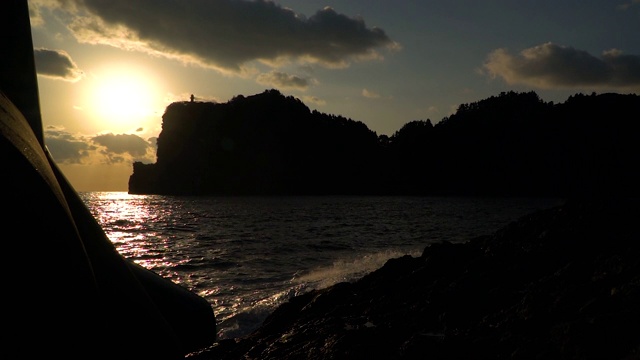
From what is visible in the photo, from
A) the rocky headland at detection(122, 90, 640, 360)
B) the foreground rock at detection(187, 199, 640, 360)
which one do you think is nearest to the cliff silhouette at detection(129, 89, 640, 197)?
the rocky headland at detection(122, 90, 640, 360)

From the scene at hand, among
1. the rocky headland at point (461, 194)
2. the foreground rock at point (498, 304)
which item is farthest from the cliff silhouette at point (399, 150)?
the foreground rock at point (498, 304)

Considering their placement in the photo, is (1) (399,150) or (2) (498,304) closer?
(2) (498,304)

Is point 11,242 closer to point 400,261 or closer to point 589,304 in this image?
point 589,304

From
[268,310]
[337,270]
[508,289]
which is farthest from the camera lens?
[337,270]

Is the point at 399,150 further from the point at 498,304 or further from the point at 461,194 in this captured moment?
the point at 498,304

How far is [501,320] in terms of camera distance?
4258 mm

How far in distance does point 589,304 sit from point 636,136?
493 ft

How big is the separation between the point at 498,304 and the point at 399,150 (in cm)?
16684

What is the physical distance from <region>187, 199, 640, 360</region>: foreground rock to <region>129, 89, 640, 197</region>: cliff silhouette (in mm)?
134170

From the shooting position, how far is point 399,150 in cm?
16900

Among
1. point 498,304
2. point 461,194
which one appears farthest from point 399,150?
point 498,304

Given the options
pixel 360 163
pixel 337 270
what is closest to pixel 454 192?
pixel 360 163

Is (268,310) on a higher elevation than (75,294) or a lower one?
lower

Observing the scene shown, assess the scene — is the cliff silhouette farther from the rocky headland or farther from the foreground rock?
the foreground rock
